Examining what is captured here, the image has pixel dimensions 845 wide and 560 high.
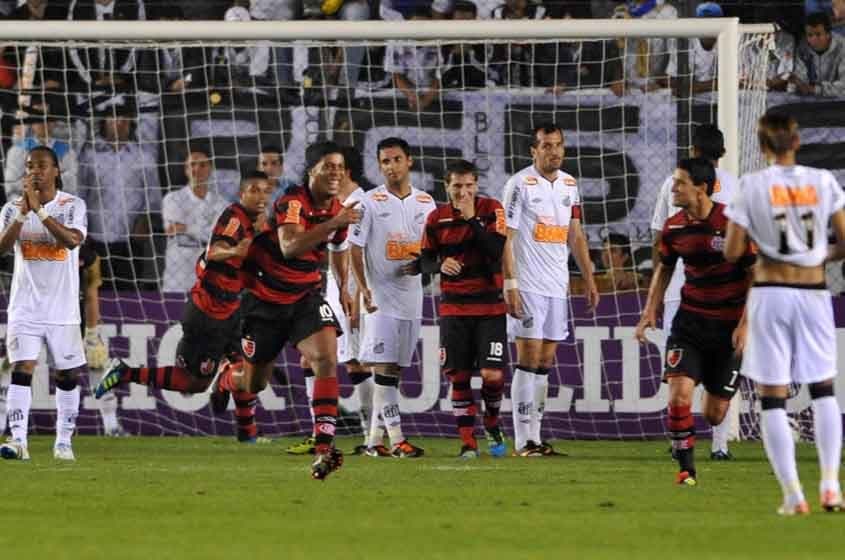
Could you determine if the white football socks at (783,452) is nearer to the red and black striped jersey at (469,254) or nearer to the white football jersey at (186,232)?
the red and black striped jersey at (469,254)

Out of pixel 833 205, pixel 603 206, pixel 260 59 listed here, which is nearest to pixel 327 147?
pixel 833 205

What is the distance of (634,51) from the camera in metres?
19.0

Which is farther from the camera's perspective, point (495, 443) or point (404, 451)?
point (495, 443)

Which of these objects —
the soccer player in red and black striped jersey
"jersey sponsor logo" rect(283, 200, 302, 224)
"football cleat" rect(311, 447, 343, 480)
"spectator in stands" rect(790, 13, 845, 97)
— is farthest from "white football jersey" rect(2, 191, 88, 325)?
"spectator in stands" rect(790, 13, 845, 97)

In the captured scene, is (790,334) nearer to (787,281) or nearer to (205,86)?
(787,281)

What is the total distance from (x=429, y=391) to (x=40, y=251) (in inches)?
178

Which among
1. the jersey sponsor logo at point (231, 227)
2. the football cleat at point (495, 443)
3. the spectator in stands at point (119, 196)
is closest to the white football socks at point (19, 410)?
the jersey sponsor logo at point (231, 227)

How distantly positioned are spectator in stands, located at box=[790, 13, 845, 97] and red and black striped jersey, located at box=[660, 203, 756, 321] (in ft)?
25.7

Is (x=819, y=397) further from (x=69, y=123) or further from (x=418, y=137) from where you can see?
(x=69, y=123)

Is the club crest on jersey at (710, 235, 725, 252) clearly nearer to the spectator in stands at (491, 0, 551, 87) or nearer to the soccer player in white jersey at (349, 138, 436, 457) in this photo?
the soccer player in white jersey at (349, 138, 436, 457)

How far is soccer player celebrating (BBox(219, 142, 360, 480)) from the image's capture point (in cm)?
1173

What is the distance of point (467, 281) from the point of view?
14250 mm

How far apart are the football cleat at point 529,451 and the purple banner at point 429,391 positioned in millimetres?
2673

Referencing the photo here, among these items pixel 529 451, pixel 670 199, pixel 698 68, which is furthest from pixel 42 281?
pixel 698 68
